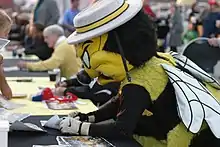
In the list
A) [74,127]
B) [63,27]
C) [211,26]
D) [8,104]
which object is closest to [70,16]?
[63,27]

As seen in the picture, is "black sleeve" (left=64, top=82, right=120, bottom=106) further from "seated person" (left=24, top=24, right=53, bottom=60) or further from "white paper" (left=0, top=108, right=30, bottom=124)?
"seated person" (left=24, top=24, right=53, bottom=60)

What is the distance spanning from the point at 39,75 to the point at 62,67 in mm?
325

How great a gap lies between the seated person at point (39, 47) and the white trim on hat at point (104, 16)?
3.28 m

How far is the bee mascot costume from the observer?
191 cm

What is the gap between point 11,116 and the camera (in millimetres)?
2387

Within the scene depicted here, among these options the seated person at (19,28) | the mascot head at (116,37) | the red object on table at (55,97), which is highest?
the mascot head at (116,37)

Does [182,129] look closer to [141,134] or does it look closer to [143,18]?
[141,134]

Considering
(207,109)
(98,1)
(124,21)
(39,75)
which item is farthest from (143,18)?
(39,75)

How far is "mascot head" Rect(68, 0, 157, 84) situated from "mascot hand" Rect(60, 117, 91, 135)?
0.25 meters

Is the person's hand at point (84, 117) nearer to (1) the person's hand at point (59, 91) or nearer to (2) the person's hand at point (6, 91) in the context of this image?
(2) the person's hand at point (6, 91)

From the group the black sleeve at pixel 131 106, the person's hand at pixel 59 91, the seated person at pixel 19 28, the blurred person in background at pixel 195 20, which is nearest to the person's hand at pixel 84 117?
the black sleeve at pixel 131 106

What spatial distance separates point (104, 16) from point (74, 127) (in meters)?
0.47

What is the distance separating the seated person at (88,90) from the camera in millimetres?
3131

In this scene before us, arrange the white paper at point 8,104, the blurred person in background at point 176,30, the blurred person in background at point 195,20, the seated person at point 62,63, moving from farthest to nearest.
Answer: the blurred person in background at point 195,20 < the blurred person in background at point 176,30 < the seated person at point 62,63 < the white paper at point 8,104
